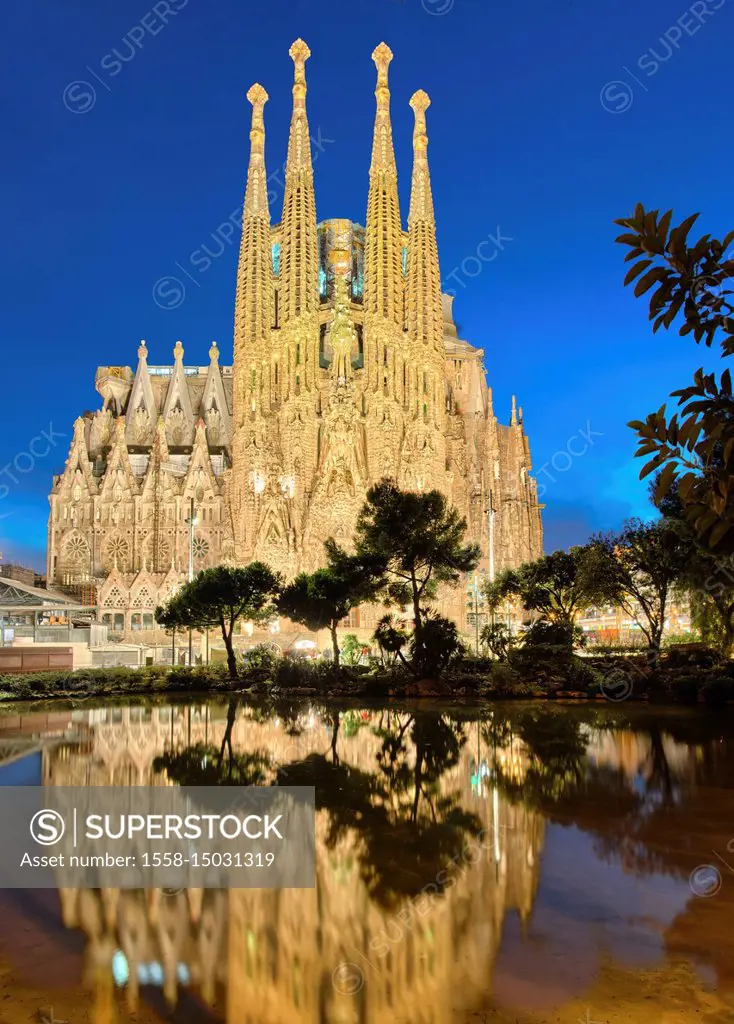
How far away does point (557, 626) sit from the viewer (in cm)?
3041

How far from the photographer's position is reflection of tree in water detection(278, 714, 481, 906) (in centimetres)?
718

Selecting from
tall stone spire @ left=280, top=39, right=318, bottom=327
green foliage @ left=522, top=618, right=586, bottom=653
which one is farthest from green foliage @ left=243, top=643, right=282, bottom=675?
tall stone spire @ left=280, top=39, right=318, bottom=327

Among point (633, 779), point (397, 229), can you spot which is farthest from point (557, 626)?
point (397, 229)

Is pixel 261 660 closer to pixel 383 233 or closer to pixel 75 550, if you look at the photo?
pixel 75 550

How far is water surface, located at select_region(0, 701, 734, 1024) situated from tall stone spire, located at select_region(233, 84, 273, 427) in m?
52.5

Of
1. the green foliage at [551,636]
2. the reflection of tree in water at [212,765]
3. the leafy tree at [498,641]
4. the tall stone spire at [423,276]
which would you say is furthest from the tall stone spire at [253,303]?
the reflection of tree in water at [212,765]

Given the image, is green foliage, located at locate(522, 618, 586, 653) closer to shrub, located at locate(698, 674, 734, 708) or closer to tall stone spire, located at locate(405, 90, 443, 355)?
shrub, located at locate(698, 674, 734, 708)

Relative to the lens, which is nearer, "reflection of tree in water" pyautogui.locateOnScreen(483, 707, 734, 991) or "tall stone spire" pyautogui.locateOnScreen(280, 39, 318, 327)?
"reflection of tree in water" pyautogui.locateOnScreen(483, 707, 734, 991)

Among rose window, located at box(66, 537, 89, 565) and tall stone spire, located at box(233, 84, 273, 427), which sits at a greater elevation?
tall stone spire, located at box(233, 84, 273, 427)

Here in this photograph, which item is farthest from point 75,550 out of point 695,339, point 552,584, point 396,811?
point 695,339

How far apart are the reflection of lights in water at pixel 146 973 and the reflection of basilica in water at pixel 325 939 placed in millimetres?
12

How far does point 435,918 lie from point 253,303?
61.2 meters

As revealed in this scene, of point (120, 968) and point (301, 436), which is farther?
point (301, 436)

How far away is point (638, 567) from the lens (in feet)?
98.8
